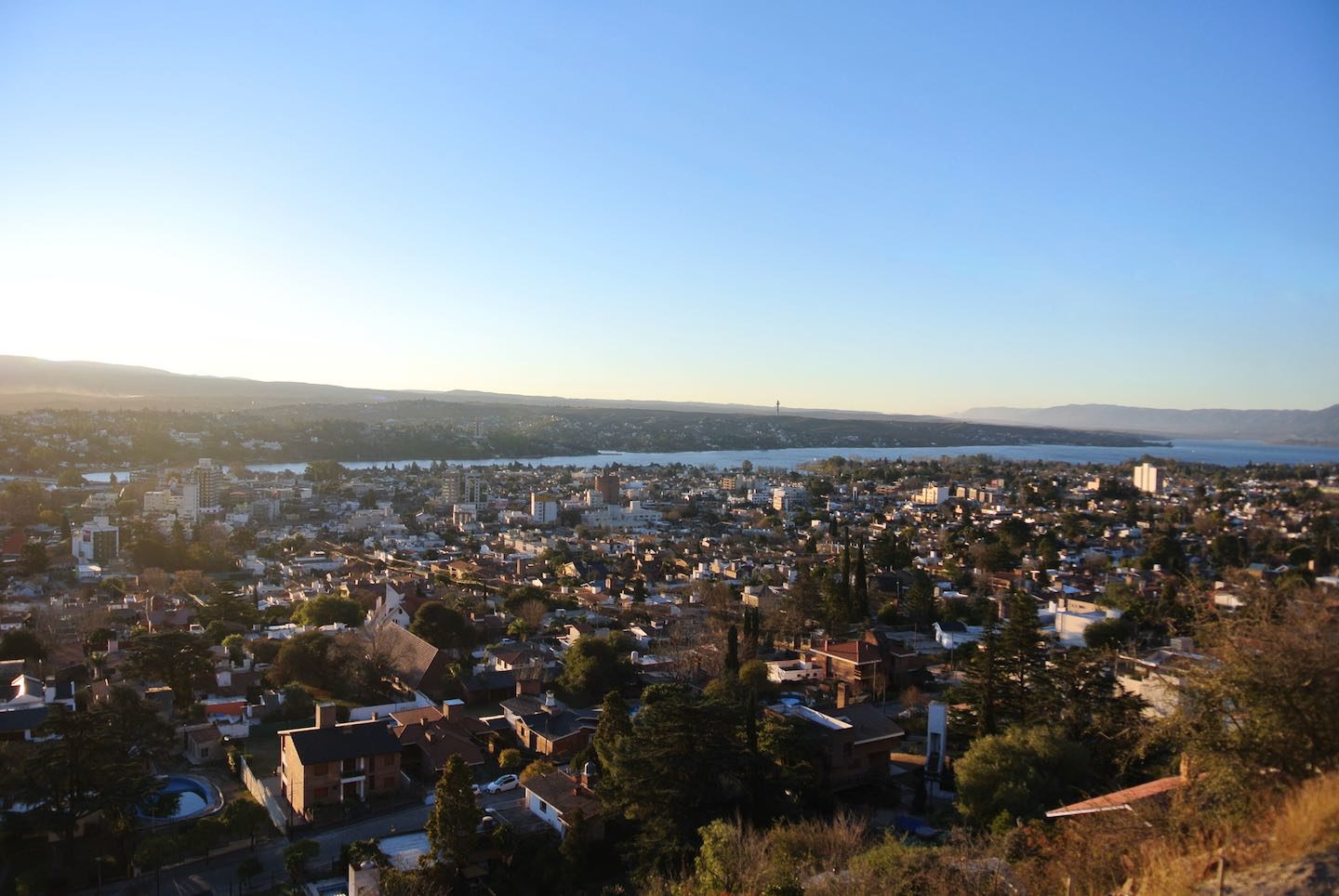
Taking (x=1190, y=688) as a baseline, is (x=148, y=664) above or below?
below

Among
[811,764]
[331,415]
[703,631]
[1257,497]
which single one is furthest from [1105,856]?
[331,415]

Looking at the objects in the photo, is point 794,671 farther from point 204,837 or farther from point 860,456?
point 860,456

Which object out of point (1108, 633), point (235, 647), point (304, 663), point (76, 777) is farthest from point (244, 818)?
point (1108, 633)

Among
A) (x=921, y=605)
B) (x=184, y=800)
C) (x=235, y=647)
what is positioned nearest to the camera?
(x=184, y=800)

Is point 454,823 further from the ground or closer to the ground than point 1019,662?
closer to the ground

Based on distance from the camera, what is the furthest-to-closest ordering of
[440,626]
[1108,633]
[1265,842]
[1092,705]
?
1. [440,626]
2. [1108,633]
3. [1092,705]
4. [1265,842]

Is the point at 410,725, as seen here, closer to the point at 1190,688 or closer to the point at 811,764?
the point at 811,764

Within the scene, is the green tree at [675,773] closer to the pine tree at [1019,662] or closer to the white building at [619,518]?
the pine tree at [1019,662]
